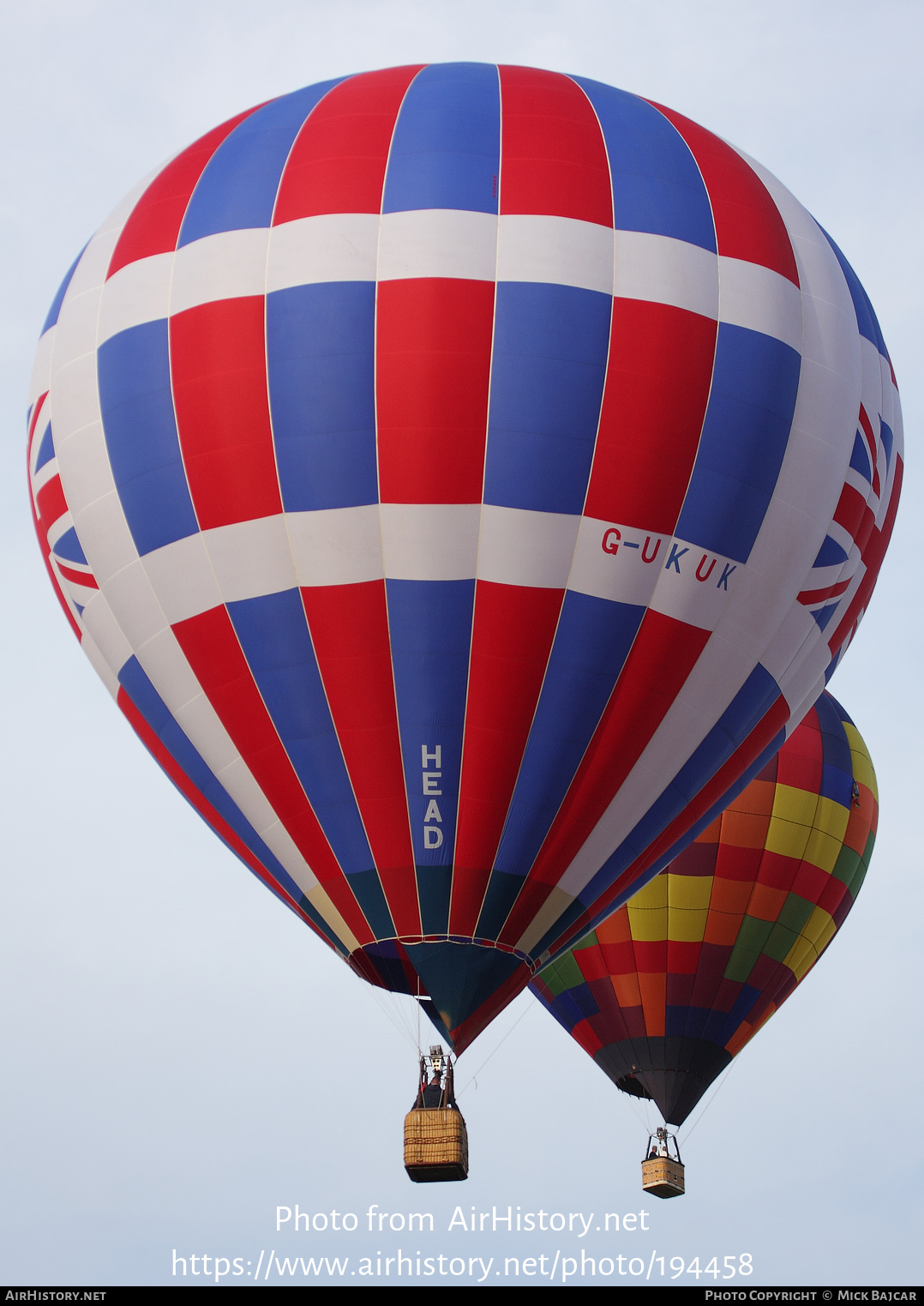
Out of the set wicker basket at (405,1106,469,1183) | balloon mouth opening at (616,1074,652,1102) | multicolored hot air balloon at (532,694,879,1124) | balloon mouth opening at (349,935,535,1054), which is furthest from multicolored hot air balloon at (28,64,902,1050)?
balloon mouth opening at (616,1074,652,1102)

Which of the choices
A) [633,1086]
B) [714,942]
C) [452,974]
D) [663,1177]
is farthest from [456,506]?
[663,1177]

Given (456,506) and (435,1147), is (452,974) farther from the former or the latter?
(456,506)

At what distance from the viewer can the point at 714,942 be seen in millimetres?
18016

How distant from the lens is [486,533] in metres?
12.0

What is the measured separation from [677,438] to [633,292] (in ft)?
3.41

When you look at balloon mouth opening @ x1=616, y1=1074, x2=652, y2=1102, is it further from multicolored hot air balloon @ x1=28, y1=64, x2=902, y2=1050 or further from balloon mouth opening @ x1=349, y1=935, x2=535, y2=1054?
balloon mouth opening @ x1=349, y1=935, x2=535, y2=1054

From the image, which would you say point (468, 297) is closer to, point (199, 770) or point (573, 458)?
point (573, 458)

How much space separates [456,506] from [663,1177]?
867 cm

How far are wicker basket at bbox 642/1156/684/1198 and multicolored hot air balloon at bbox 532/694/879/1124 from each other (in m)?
0.41

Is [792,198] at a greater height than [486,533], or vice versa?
[792,198]

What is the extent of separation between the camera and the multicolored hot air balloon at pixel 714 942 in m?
18.0

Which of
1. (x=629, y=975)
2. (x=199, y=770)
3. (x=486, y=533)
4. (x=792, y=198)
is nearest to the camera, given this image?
(x=486, y=533)

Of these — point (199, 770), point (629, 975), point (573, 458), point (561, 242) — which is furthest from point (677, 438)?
point (629, 975)

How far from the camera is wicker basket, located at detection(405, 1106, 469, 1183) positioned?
11.8 meters
